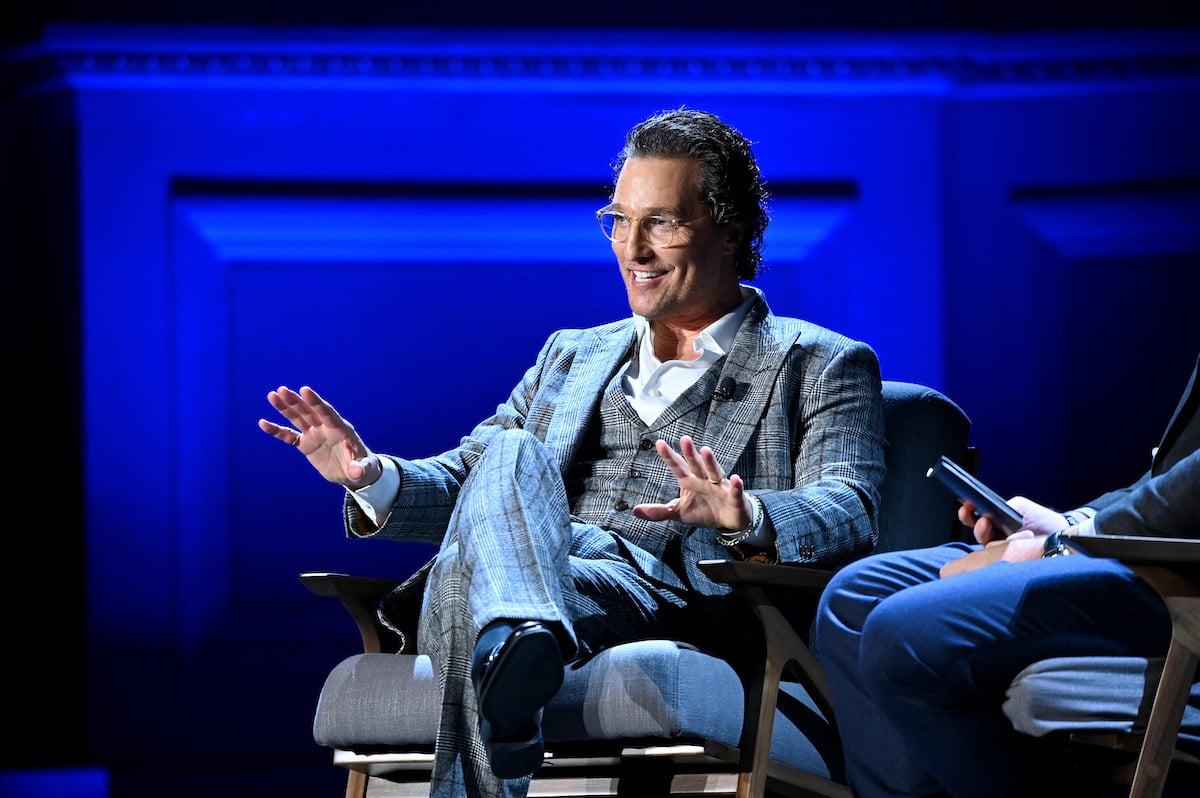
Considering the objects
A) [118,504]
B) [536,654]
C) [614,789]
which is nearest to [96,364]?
[118,504]

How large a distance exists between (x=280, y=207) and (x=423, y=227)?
0.39 metres

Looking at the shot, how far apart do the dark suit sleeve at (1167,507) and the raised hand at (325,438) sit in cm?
113

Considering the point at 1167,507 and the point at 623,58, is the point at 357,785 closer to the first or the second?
the point at 1167,507

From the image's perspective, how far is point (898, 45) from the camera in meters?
4.13

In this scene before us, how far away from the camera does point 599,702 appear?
210 cm

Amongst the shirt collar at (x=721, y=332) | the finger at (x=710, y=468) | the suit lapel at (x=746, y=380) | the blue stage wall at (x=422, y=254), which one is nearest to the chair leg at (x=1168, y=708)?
the finger at (x=710, y=468)

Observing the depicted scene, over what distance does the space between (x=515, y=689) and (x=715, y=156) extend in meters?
1.17

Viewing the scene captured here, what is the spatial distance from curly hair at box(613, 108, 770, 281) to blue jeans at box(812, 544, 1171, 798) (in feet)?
3.10

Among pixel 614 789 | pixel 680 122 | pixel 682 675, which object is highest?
pixel 680 122

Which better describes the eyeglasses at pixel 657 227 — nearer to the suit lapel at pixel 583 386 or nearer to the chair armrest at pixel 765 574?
the suit lapel at pixel 583 386

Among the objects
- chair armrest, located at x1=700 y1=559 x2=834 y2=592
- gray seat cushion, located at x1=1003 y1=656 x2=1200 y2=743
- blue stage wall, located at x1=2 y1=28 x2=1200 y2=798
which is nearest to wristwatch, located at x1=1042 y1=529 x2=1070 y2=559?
gray seat cushion, located at x1=1003 y1=656 x2=1200 y2=743

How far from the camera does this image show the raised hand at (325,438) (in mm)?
2320

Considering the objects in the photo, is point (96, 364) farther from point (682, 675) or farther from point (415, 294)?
point (682, 675)

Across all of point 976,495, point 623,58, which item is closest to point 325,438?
point 976,495
